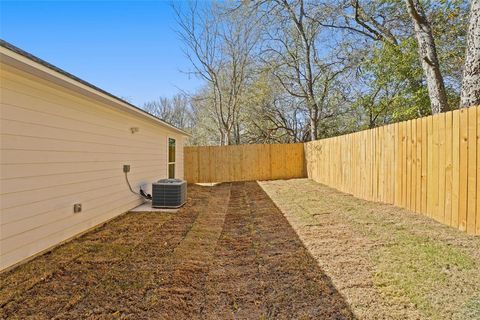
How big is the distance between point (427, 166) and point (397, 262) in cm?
201

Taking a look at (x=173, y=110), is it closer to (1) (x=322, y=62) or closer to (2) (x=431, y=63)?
(1) (x=322, y=62)

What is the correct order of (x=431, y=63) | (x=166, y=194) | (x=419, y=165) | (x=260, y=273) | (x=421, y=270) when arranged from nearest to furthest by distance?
(x=421, y=270), (x=260, y=273), (x=419, y=165), (x=431, y=63), (x=166, y=194)

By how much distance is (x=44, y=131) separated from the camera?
3295 millimetres

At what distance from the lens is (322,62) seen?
12820 mm

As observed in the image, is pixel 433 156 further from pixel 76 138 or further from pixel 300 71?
pixel 300 71

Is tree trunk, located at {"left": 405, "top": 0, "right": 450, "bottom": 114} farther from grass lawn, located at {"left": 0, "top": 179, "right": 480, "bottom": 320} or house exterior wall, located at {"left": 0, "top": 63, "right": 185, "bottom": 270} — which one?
house exterior wall, located at {"left": 0, "top": 63, "right": 185, "bottom": 270}

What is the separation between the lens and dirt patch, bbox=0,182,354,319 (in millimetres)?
2012

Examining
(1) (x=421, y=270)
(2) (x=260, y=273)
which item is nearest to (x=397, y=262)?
(1) (x=421, y=270)

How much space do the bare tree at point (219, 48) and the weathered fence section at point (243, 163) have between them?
146 inches

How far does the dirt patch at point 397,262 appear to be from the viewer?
1.95m

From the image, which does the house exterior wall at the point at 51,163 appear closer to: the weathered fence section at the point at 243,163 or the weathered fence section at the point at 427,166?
the weathered fence section at the point at 427,166

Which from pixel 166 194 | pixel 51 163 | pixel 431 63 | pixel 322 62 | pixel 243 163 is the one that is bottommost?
pixel 166 194

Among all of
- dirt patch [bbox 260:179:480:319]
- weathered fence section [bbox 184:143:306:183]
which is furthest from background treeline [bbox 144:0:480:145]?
dirt patch [bbox 260:179:480:319]

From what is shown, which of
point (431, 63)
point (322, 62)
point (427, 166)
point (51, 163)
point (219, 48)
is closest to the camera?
point (51, 163)
